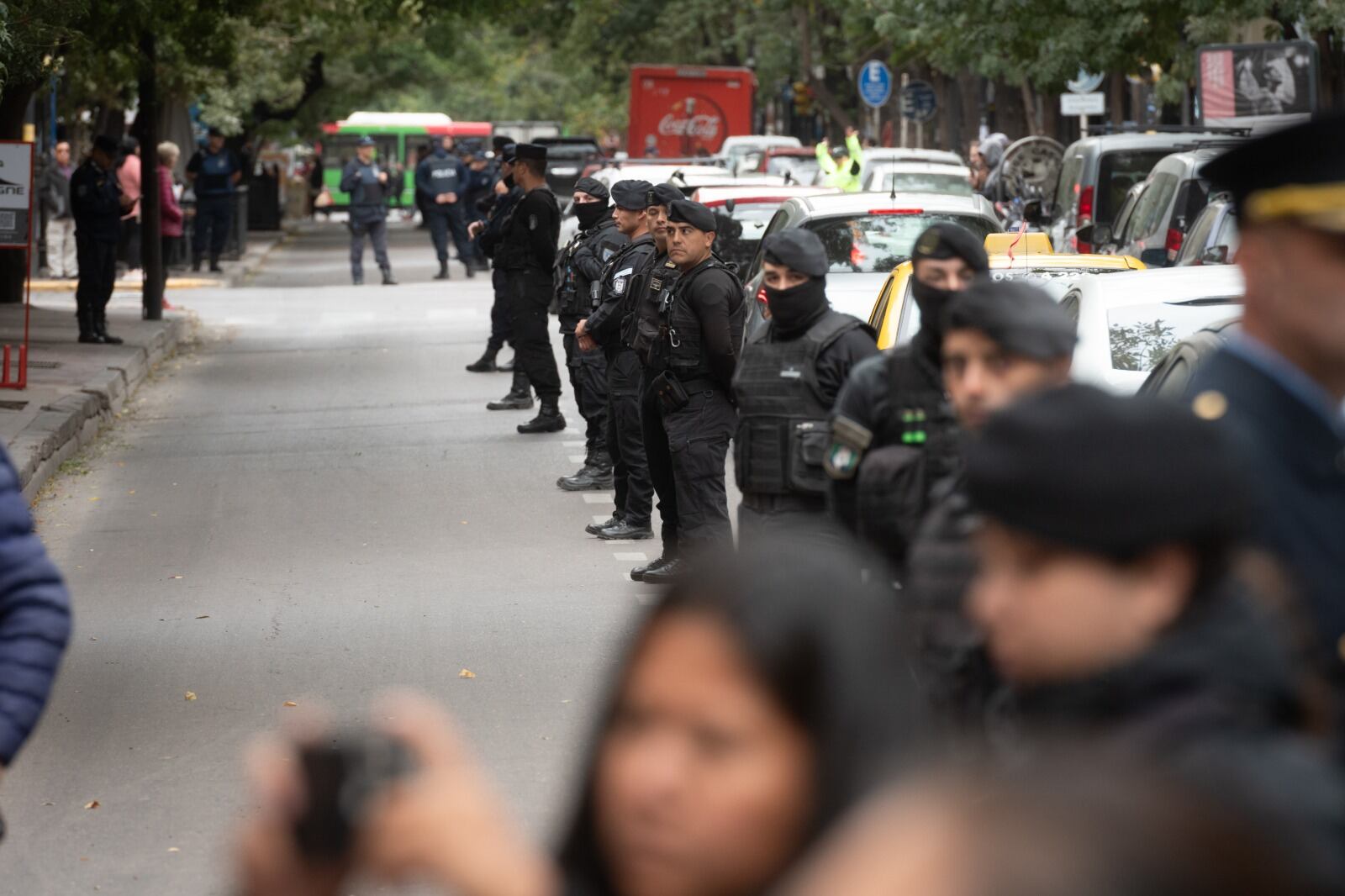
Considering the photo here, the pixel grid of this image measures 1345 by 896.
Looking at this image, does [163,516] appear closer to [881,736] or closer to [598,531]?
[598,531]

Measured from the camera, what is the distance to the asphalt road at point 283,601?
6508 millimetres

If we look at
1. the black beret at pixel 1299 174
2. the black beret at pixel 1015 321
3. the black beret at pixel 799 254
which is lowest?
the black beret at pixel 1015 321

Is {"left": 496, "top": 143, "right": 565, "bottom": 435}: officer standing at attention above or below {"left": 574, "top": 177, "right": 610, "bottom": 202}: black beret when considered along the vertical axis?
below

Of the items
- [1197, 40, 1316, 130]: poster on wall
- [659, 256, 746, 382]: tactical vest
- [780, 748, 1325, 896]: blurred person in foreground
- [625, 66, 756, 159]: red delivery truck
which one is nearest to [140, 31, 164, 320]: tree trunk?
[1197, 40, 1316, 130]: poster on wall

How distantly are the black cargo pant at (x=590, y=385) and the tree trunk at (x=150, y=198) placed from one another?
10949mm

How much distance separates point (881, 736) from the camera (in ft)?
5.29

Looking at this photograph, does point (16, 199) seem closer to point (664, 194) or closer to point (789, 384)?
point (664, 194)

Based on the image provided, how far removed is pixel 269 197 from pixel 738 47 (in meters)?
20.1

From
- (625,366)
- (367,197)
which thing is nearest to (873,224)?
(625,366)

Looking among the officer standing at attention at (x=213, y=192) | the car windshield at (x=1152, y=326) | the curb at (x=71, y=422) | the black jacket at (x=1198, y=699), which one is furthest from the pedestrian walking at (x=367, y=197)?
the black jacket at (x=1198, y=699)

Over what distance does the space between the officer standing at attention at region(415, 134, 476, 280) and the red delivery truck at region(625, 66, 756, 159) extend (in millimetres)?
16921

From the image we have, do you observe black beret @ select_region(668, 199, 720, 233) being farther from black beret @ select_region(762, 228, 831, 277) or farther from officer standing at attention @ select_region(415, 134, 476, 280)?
officer standing at attention @ select_region(415, 134, 476, 280)

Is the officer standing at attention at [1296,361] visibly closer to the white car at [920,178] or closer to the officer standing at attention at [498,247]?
the officer standing at attention at [498,247]

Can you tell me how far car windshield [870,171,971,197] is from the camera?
2689 cm
